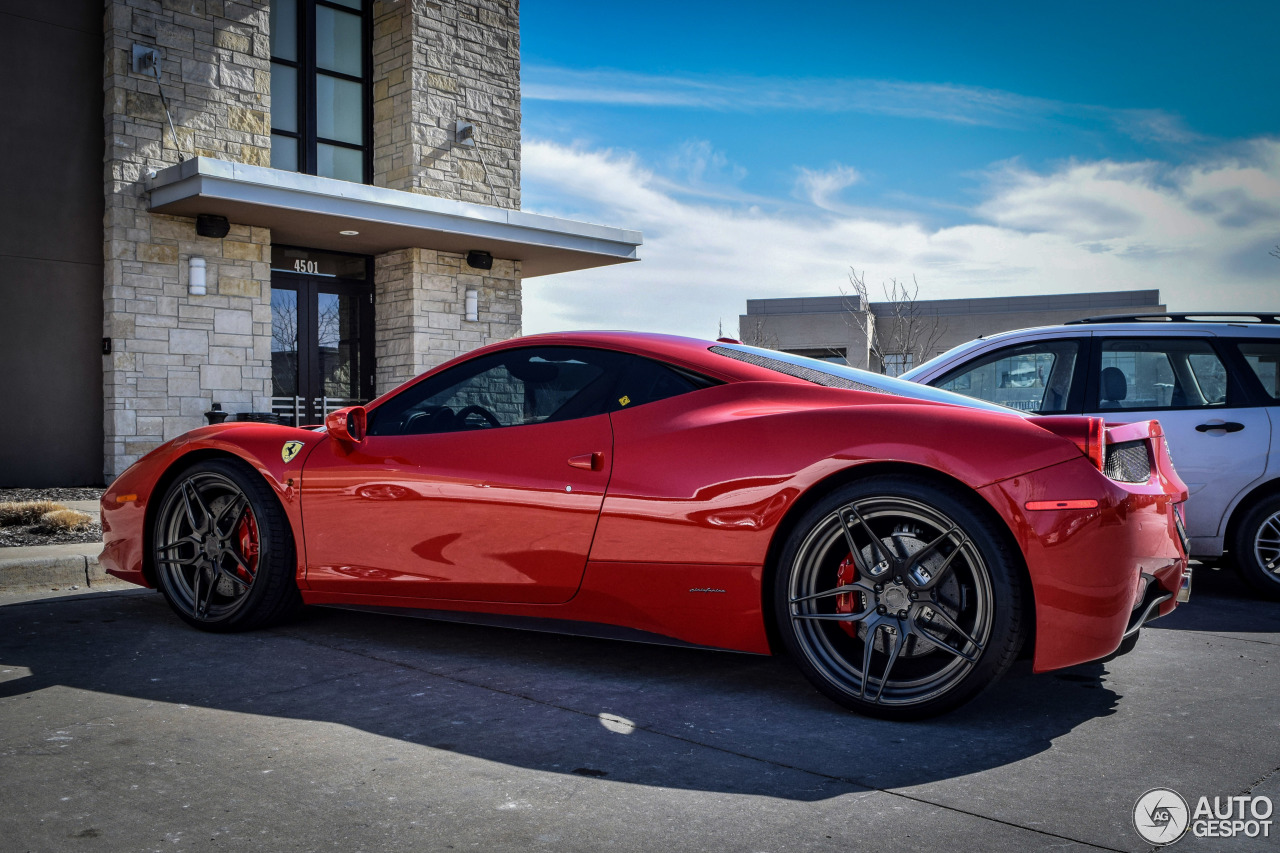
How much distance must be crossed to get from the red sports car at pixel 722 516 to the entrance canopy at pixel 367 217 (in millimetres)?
6712

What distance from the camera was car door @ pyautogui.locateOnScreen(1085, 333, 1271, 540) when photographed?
18.1ft

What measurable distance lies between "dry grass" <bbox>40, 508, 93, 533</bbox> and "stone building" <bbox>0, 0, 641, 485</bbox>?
12.4 feet

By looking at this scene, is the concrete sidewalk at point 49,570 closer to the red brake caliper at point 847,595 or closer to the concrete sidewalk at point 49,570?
the concrete sidewalk at point 49,570

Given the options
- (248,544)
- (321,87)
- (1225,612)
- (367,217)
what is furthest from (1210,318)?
(321,87)

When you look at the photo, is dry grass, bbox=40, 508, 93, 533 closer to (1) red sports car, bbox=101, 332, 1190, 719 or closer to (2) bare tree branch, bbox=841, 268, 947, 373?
(1) red sports car, bbox=101, 332, 1190, 719

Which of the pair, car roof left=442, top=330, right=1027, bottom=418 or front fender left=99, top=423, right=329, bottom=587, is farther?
front fender left=99, top=423, right=329, bottom=587

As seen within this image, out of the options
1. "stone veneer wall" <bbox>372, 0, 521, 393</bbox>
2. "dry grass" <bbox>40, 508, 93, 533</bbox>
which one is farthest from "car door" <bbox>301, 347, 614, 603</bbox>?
"stone veneer wall" <bbox>372, 0, 521, 393</bbox>

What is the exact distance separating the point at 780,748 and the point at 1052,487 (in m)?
1.10

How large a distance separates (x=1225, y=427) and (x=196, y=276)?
9.92m

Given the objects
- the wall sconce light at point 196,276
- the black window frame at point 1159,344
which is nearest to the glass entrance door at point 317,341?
the wall sconce light at point 196,276

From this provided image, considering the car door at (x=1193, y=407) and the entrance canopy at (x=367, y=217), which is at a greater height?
the entrance canopy at (x=367, y=217)

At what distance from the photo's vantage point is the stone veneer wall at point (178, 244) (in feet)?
35.2

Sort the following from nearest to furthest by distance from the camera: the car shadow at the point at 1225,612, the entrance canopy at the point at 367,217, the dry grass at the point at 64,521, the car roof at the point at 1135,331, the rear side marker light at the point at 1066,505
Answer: the rear side marker light at the point at 1066,505
the car shadow at the point at 1225,612
the car roof at the point at 1135,331
the dry grass at the point at 64,521
the entrance canopy at the point at 367,217

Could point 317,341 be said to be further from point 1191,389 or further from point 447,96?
point 1191,389
